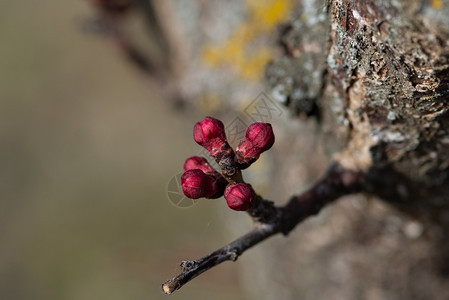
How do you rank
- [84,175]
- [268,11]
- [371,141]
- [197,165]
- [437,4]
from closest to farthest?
[437,4], [197,165], [371,141], [268,11], [84,175]

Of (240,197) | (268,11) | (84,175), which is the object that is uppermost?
(84,175)

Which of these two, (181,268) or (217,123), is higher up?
(217,123)

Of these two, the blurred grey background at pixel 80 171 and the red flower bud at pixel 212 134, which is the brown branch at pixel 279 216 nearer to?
the red flower bud at pixel 212 134

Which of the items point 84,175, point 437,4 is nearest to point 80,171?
point 84,175

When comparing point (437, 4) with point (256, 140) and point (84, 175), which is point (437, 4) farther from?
point (84, 175)

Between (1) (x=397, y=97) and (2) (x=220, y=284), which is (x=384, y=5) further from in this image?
(2) (x=220, y=284)

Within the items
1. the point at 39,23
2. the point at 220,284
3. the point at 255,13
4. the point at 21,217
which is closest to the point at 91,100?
the point at 39,23

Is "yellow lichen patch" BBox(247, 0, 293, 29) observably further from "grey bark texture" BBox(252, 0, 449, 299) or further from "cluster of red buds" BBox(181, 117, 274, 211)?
"cluster of red buds" BBox(181, 117, 274, 211)
